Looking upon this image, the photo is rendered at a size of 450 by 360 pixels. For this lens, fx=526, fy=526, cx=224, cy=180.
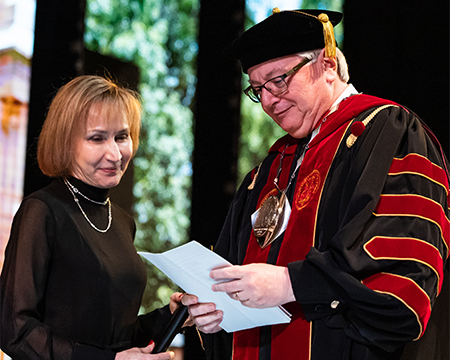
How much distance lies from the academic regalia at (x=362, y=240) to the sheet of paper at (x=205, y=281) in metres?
0.09

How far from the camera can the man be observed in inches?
55.6

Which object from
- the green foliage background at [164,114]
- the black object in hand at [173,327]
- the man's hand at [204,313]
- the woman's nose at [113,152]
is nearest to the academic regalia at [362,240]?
the man's hand at [204,313]

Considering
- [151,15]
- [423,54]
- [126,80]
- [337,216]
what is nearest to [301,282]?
[337,216]

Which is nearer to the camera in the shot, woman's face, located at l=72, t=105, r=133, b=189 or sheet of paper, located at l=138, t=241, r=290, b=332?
sheet of paper, located at l=138, t=241, r=290, b=332

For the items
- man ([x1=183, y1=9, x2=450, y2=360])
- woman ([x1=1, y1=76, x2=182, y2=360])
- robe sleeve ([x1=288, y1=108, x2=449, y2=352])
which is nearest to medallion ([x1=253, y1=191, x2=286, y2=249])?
man ([x1=183, y1=9, x2=450, y2=360])

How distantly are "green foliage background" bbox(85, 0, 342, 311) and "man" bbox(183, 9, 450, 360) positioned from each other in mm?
1701

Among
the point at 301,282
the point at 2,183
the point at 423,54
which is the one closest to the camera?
the point at 301,282

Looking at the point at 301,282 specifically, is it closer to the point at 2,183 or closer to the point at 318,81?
the point at 318,81

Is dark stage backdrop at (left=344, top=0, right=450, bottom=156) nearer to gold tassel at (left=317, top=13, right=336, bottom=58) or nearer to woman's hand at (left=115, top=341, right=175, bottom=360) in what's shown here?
gold tassel at (left=317, top=13, right=336, bottom=58)

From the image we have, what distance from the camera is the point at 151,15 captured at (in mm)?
3818

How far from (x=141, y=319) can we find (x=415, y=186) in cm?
157

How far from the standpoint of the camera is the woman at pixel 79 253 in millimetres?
2102

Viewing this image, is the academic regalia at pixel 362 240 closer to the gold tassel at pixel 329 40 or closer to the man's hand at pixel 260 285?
the man's hand at pixel 260 285

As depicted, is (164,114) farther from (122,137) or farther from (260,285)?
(260,285)
